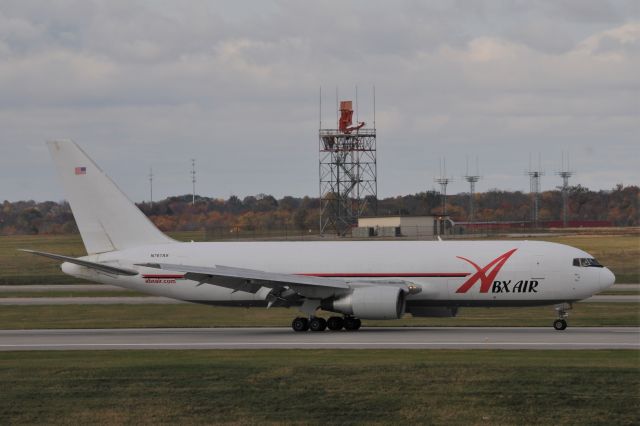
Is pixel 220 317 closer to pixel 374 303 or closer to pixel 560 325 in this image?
pixel 374 303

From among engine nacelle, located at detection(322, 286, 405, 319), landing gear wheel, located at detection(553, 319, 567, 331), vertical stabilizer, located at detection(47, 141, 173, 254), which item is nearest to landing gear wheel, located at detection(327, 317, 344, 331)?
engine nacelle, located at detection(322, 286, 405, 319)

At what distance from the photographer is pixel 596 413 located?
25250 mm

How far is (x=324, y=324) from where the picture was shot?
42688 millimetres

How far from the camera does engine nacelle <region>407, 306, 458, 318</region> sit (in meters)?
43.3

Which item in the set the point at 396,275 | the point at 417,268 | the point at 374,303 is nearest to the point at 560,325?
the point at 417,268

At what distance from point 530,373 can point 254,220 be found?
13303cm

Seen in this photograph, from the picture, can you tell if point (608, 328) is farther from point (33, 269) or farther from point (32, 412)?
point (33, 269)

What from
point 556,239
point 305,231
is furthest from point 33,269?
point 556,239

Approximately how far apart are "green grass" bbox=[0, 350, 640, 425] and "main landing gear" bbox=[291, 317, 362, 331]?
10.6 meters

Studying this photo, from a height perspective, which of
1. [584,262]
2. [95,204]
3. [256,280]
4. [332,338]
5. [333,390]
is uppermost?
[95,204]

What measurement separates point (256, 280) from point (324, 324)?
3.51 meters

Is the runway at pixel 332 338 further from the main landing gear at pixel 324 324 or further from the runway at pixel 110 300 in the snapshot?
the runway at pixel 110 300

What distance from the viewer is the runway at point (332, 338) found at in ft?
116

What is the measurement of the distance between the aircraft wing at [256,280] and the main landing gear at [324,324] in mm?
1131
